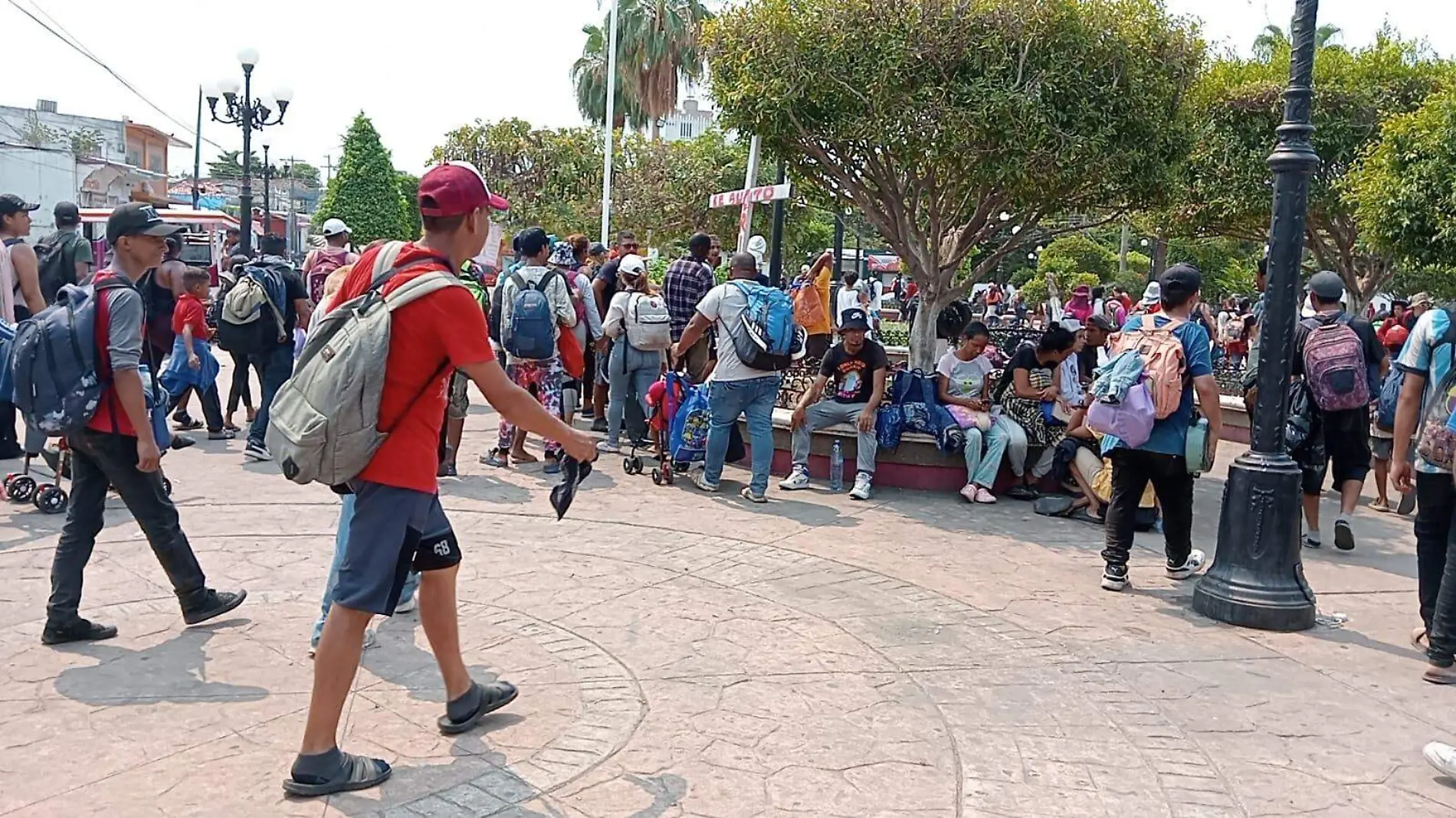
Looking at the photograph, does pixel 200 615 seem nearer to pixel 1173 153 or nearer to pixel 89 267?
pixel 89 267

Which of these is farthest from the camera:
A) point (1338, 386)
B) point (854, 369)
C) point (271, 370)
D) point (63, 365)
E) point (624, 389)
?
point (624, 389)

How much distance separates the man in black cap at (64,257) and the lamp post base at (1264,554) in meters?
8.58

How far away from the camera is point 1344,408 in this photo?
293 inches

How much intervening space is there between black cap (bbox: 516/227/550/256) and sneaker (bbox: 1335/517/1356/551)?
230 inches

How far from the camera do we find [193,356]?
Result: 9.06 meters

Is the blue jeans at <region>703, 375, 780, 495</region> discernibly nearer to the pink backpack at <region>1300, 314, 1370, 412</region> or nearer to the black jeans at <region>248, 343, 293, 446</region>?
the black jeans at <region>248, 343, 293, 446</region>

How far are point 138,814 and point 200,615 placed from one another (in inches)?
67.2

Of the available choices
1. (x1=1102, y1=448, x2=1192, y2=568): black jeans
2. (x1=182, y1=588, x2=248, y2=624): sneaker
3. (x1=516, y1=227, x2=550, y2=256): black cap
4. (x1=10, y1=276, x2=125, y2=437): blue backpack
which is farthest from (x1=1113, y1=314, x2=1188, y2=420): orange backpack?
(x1=10, y1=276, x2=125, y2=437): blue backpack

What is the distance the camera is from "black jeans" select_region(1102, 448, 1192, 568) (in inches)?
244

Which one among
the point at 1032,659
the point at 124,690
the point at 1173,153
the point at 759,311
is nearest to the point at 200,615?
the point at 124,690

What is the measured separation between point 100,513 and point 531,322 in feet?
12.2

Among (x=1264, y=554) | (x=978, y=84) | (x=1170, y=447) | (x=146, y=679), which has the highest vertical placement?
(x=978, y=84)

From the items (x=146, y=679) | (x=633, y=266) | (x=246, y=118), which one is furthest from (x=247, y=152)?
(x=146, y=679)

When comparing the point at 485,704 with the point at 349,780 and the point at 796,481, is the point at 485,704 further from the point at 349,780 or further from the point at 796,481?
the point at 796,481
